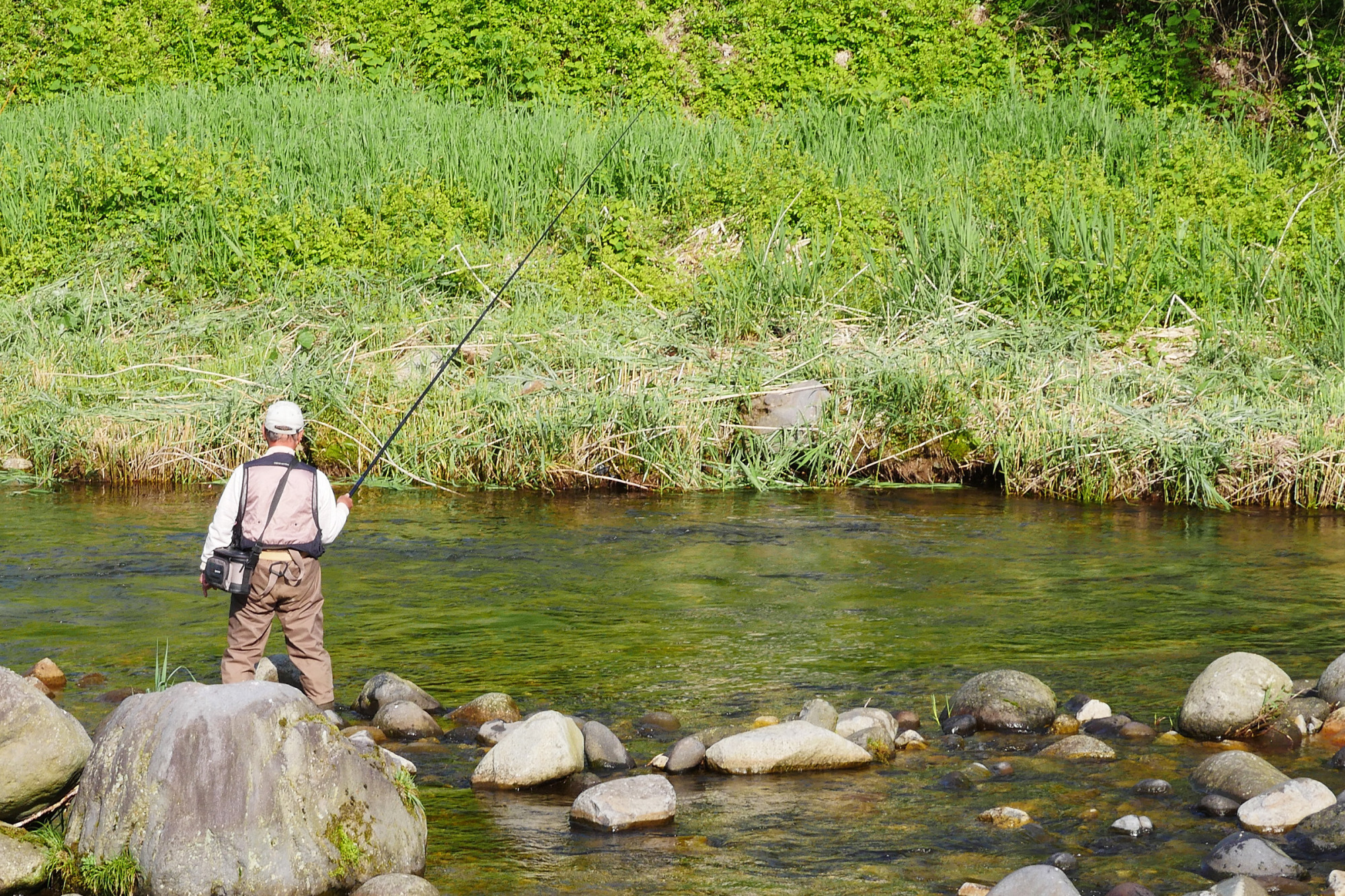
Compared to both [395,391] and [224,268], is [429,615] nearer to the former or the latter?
[395,391]

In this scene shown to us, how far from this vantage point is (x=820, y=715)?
18.3 ft

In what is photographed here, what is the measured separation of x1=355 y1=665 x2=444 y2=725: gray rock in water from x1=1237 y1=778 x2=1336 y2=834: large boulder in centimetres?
288

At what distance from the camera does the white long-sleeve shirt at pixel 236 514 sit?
573 centimetres

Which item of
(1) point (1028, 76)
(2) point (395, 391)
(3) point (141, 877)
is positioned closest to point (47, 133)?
(2) point (395, 391)

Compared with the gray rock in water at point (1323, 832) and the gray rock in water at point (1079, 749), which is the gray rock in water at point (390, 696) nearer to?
the gray rock in water at point (1079, 749)

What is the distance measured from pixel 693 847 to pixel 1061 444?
6387mm

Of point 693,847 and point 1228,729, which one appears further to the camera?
point 1228,729

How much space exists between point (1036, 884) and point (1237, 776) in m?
1.28

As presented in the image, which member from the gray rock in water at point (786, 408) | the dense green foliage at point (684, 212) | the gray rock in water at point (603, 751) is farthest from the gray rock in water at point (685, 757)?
the dense green foliage at point (684, 212)

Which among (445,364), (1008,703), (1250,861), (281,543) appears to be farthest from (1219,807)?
(445,364)

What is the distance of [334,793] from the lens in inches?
167

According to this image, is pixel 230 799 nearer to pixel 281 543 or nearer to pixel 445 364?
pixel 281 543

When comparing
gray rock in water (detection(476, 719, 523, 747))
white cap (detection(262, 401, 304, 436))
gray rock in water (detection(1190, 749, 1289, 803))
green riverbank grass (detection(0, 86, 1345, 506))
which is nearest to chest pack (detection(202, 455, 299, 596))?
white cap (detection(262, 401, 304, 436))

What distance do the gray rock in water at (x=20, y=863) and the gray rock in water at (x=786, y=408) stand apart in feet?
23.3
